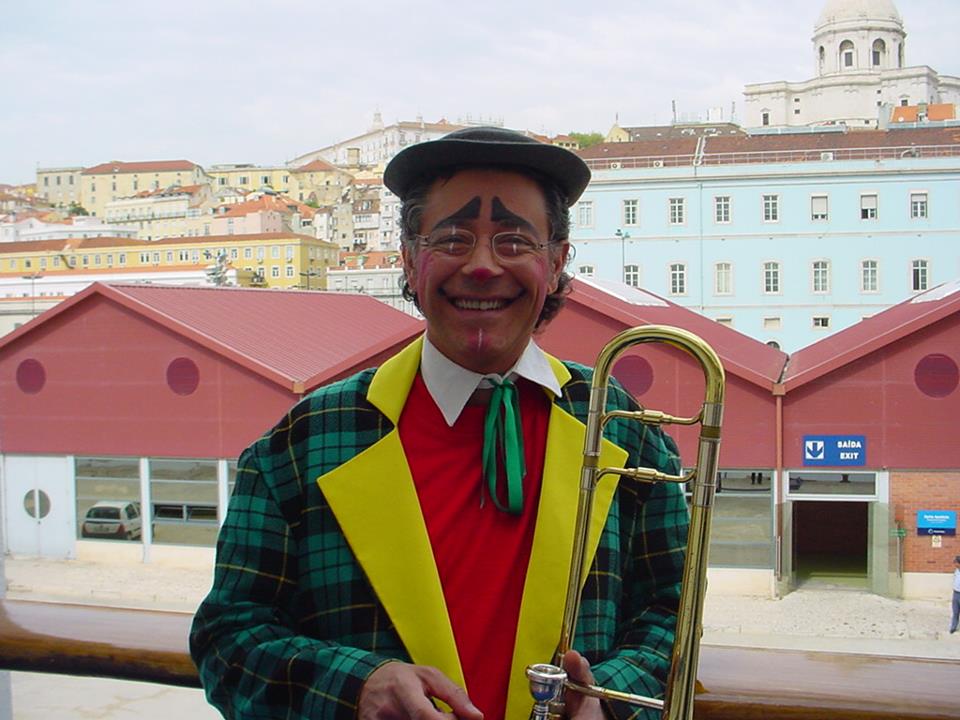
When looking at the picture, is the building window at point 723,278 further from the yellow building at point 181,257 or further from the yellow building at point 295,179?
the yellow building at point 295,179

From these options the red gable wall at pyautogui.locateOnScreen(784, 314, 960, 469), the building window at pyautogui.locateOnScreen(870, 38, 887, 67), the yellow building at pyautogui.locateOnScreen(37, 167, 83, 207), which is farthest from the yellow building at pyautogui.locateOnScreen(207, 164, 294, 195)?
the red gable wall at pyautogui.locateOnScreen(784, 314, 960, 469)

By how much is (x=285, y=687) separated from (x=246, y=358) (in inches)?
363

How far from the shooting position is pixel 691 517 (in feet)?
2.56

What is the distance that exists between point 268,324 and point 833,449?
5.47m

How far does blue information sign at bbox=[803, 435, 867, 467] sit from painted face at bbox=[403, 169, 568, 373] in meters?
9.17

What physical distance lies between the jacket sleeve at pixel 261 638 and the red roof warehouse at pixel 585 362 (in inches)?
287

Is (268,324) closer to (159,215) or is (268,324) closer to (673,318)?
(673,318)

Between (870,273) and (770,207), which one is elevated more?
(770,207)

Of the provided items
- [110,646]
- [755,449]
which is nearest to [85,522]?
[755,449]

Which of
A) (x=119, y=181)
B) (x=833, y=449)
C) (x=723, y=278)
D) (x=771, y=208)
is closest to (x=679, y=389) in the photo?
(x=833, y=449)

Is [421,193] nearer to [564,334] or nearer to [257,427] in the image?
[564,334]

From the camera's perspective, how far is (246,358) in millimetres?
9820

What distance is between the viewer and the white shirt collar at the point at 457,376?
883 mm

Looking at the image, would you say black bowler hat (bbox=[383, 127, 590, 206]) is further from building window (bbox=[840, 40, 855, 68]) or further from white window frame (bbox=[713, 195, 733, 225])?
building window (bbox=[840, 40, 855, 68])
